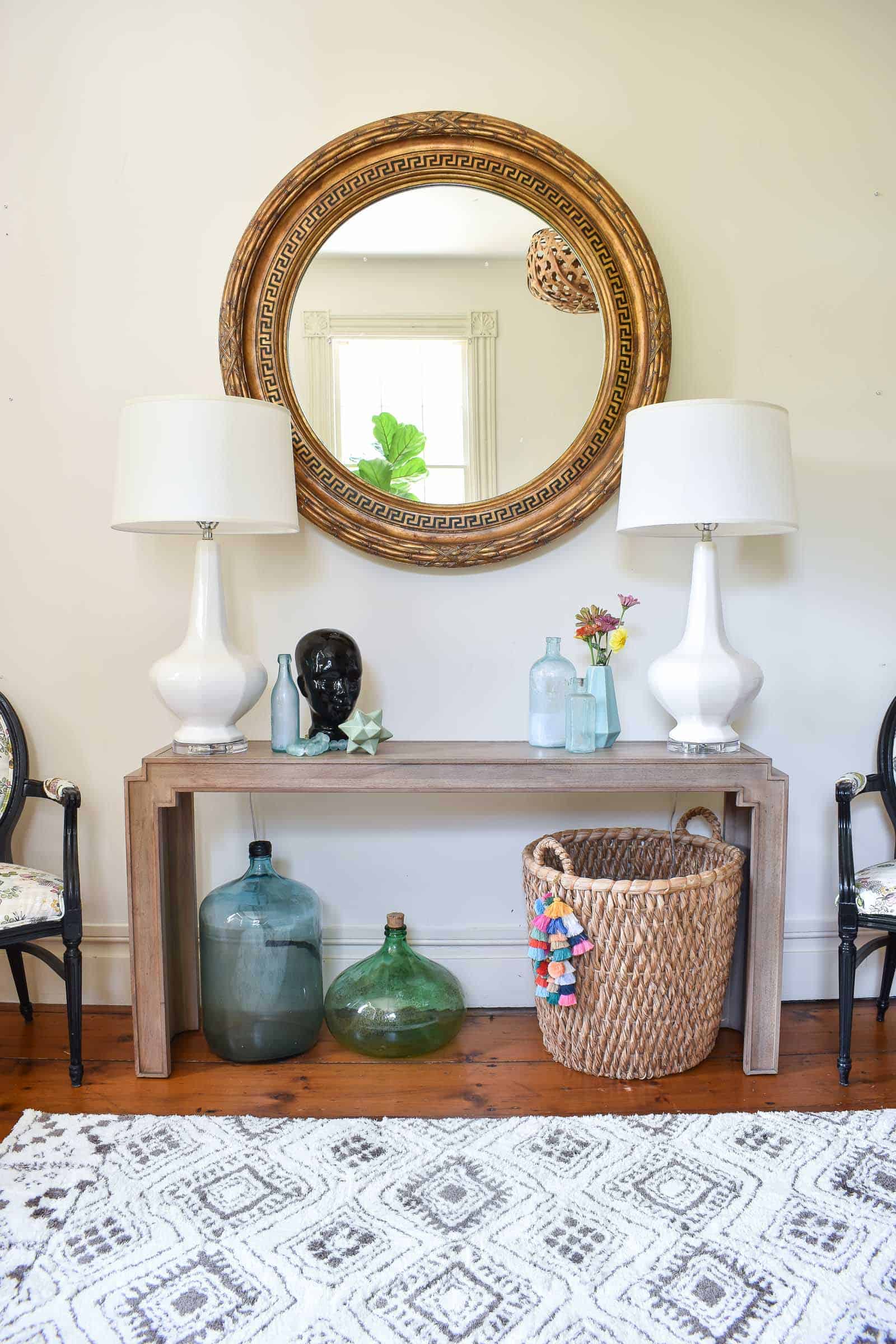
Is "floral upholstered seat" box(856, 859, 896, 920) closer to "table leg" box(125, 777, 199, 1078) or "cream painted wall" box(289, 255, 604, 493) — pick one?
"cream painted wall" box(289, 255, 604, 493)

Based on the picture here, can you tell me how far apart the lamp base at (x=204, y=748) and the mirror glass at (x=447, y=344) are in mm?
747

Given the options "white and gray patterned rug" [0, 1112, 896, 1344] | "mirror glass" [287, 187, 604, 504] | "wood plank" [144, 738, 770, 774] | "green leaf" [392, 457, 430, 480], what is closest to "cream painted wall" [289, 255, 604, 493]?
"mirror glass" [287, 187, 604, 504]

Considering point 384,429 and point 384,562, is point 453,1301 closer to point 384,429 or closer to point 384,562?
point 384,562

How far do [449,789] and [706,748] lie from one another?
586 mm

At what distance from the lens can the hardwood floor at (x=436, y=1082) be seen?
6.41 feet

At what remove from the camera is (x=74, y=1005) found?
204cm

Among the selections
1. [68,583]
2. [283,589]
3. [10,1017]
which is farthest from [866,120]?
[10,1017]

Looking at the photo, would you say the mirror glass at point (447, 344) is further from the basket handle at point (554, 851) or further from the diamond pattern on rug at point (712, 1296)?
the diamond pattern on rug at point (712, 1296)

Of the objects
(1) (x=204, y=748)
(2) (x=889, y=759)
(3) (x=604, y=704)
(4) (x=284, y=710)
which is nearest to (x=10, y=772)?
(1) (x=204, y=748)

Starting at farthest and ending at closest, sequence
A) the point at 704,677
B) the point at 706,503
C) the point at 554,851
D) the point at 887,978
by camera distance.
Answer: the point at 887,978, the point at 554,851, the point at 704,677, the point at 706,503

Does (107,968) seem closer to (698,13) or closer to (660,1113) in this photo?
(660,1113)

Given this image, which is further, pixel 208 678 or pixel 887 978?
pixel 887 978

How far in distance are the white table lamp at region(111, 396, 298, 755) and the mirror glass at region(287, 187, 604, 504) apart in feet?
0.95

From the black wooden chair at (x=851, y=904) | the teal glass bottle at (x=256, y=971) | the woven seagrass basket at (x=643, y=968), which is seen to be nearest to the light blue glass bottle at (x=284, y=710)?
the teal glass bottle at (x=256, y=971)
